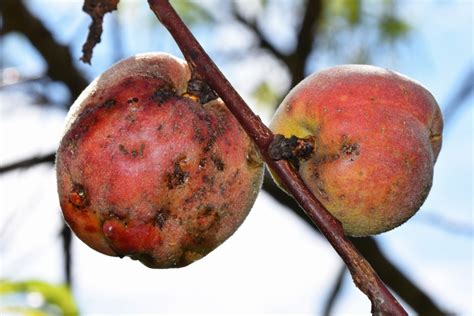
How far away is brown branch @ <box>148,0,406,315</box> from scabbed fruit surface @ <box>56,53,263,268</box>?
59 millimetres

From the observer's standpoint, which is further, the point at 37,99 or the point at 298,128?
the point at 37,99

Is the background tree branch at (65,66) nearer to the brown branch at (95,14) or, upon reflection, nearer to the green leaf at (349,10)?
the green leaf at (349,10)

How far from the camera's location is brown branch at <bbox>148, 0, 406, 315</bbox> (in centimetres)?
86

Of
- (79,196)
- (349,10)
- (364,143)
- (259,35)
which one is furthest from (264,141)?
(349,10)

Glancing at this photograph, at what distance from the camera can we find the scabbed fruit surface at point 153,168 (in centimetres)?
89

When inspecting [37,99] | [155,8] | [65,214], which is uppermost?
[155,8]

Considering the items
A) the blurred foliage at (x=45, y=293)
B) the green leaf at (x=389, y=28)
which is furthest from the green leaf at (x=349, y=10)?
the blurred foliage at (x=45, y=293)

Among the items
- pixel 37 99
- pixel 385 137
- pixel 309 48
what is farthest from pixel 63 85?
pixel 385 137

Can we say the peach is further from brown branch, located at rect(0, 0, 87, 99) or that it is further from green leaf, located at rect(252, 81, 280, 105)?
green leaf, located at rect(252, 81, 280, 105)

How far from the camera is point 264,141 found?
0.89m

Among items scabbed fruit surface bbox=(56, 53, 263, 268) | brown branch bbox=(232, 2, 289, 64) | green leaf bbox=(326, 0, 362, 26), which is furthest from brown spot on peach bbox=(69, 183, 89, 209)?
green leaf bbox=(326, 0, 362, 26)

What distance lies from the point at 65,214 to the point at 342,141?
1.07ft

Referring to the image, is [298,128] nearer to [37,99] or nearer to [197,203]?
[197,203]

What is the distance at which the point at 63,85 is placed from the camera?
6.89ft
